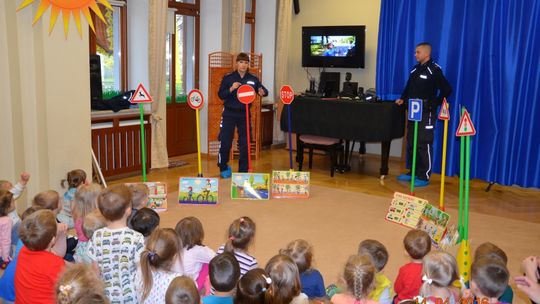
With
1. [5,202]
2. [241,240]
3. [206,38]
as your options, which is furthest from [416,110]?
[206,38]

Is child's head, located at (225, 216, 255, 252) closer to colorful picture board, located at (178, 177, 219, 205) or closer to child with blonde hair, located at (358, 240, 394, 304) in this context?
child with blonde hair, located at (358, 240, 394, 304)

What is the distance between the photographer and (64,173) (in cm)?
500

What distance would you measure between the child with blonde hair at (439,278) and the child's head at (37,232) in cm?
166

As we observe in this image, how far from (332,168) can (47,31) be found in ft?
11.9

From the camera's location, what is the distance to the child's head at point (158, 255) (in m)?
2.33

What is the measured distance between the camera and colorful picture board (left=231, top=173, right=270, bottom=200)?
5.52 metres

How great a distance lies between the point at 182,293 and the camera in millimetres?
1888

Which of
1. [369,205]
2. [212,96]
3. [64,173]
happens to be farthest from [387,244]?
[212,96]

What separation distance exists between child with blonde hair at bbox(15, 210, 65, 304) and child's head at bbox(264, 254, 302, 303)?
96 cm

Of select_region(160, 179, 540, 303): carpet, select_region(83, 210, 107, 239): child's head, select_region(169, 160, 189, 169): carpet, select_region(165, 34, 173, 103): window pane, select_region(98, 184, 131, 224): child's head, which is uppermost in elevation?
select_region(165, 34, 173, 103): window pane

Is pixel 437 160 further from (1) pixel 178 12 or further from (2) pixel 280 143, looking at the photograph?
(1) pixel 178 12

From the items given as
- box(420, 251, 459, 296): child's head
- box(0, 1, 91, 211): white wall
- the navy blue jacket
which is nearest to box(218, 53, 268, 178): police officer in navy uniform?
the navy blue jacket

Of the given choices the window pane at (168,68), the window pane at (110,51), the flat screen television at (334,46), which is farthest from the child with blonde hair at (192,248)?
the flat screen television at (334,46)

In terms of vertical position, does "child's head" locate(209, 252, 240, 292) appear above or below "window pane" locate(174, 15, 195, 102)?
below
